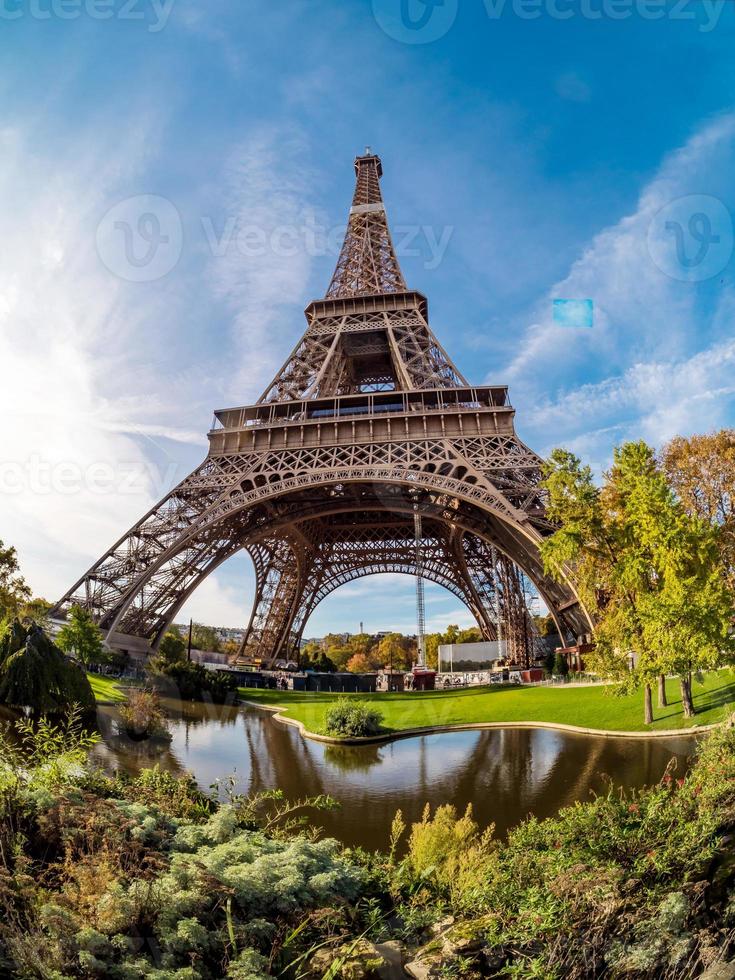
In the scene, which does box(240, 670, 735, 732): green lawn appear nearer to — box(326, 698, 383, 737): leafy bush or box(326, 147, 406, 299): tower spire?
box(326, 698, 383, 737): leafy bush

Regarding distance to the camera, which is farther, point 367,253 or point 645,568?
point 367,253

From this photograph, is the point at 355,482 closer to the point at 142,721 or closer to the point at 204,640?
the point at 142,721

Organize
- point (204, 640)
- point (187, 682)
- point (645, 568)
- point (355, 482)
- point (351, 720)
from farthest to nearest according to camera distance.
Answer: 1. point (204, 640)
2. point (355, 482)
3. point (187, 682)
4. point (351, 720)
5. point (645, 568)

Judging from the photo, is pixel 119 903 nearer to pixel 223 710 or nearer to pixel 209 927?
pixel 209 927

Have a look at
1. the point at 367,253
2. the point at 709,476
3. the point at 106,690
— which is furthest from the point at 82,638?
the point at 367,253

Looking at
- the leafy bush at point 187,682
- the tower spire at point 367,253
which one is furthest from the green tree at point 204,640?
the tower spire at point 367,253

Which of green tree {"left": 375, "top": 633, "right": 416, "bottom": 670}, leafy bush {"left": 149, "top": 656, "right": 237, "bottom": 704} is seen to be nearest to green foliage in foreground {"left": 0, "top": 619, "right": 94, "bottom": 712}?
leafy bush {"left": 149, "top": 656, "right": 237, "bottom": 704}
